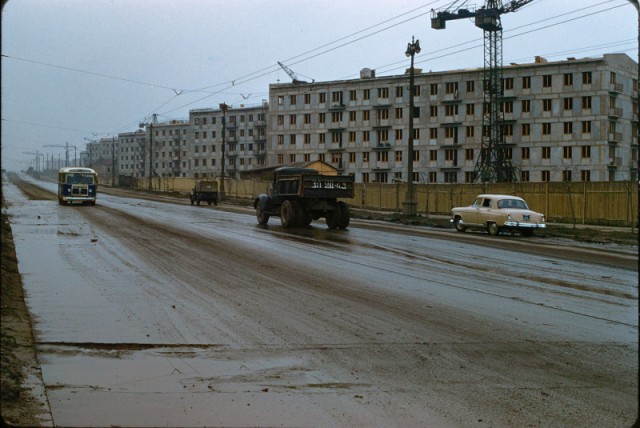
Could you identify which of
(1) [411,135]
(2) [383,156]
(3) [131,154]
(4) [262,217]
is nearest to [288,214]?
(4) [262,217]

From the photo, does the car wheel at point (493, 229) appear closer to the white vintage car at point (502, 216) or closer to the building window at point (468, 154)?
the white vintage car at point (502, 216)

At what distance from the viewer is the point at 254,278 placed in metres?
12.4

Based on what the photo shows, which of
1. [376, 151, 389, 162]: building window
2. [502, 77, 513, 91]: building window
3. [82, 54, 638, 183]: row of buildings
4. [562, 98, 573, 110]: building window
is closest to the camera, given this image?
[82, 54, 638, 183]: row of buildings

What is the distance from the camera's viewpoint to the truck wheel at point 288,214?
26097 millimetres

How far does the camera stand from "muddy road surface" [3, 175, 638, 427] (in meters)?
5.31

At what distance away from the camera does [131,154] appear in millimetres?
177750

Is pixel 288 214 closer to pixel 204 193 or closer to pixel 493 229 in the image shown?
pixel 493 229

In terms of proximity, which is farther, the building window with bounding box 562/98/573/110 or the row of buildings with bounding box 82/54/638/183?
the building window with bounding box 562/98/573/110

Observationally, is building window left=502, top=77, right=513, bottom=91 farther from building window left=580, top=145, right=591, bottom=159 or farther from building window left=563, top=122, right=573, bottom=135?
building window left=580, top=145, right=591, bottom=159

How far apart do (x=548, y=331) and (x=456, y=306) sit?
1868 millimetres

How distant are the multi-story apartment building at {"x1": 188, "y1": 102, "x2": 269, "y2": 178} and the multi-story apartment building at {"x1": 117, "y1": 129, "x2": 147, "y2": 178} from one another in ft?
108

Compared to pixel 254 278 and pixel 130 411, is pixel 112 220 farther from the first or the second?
pixel 130 411

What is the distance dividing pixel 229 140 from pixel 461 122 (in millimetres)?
61281

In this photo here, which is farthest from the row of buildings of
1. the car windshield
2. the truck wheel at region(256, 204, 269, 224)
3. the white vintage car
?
the car windshield
